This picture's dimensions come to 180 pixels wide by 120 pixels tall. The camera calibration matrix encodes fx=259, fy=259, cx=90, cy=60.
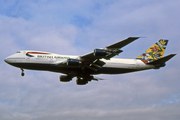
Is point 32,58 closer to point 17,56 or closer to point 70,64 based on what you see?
point 17,56

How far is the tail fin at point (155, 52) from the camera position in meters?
47.6

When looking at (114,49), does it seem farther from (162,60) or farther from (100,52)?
(162,60)

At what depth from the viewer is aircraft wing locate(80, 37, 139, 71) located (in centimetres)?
3497

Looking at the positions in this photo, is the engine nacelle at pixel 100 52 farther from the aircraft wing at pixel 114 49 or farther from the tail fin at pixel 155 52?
the tail fin at pixel 155 52

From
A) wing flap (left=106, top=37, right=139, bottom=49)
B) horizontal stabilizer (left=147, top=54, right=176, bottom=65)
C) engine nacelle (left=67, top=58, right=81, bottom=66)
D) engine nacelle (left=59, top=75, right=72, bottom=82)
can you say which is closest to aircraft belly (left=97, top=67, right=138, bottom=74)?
horizontal stabilizer (left=147, top=54, right=176, bottom=65)

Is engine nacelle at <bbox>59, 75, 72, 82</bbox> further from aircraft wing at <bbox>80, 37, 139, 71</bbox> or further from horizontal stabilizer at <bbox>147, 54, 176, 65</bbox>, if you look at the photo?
horizontal stabilizer at <bbox>147, 54, 176, 65</bbox>

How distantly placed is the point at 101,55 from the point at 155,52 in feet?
53.9

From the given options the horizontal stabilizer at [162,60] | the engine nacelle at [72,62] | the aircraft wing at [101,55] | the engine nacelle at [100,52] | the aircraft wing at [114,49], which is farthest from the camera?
the horizontal stabilizer at [162,60]

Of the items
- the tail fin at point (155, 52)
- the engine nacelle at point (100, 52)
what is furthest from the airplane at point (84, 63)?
the tail fin at point (155, 52)

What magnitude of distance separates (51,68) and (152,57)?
19143 millimetres

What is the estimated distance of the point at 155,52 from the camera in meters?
49.0

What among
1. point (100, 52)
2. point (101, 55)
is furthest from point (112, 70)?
point (100, 52)

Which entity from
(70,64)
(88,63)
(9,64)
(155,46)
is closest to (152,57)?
(155,46)

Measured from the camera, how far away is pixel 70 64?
129ft
